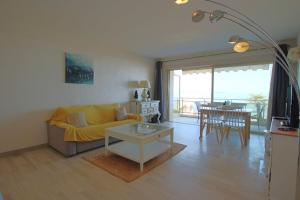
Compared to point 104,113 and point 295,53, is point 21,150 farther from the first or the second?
point 295,53

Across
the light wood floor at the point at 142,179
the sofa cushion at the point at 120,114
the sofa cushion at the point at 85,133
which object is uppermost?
the sofa cushion at the point at 120,114

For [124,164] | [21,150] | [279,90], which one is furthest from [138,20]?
[279,90]

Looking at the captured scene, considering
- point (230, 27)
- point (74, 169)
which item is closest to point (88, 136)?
point (74, 169)

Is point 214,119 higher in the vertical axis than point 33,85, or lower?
lower

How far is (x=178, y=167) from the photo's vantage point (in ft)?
8.36

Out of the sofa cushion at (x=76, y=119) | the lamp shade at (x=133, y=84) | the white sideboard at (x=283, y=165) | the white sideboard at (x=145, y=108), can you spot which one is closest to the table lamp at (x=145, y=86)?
the lamp shade at (x=133, y=84)

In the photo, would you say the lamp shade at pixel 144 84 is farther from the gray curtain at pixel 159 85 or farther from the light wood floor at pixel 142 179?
the light wood floor at pixel 142 179

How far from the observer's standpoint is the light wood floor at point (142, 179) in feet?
6.16

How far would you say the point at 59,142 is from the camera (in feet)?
9.88

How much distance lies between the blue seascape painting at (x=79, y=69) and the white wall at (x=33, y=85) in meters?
0.11

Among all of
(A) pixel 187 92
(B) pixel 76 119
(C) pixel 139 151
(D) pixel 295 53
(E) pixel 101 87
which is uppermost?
(D) pixel 295 53

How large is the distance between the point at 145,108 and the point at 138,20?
115 inches

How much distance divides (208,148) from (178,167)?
112 cm

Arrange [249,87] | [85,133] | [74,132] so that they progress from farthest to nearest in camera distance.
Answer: [249,87] → [85,133] → [74,132]
